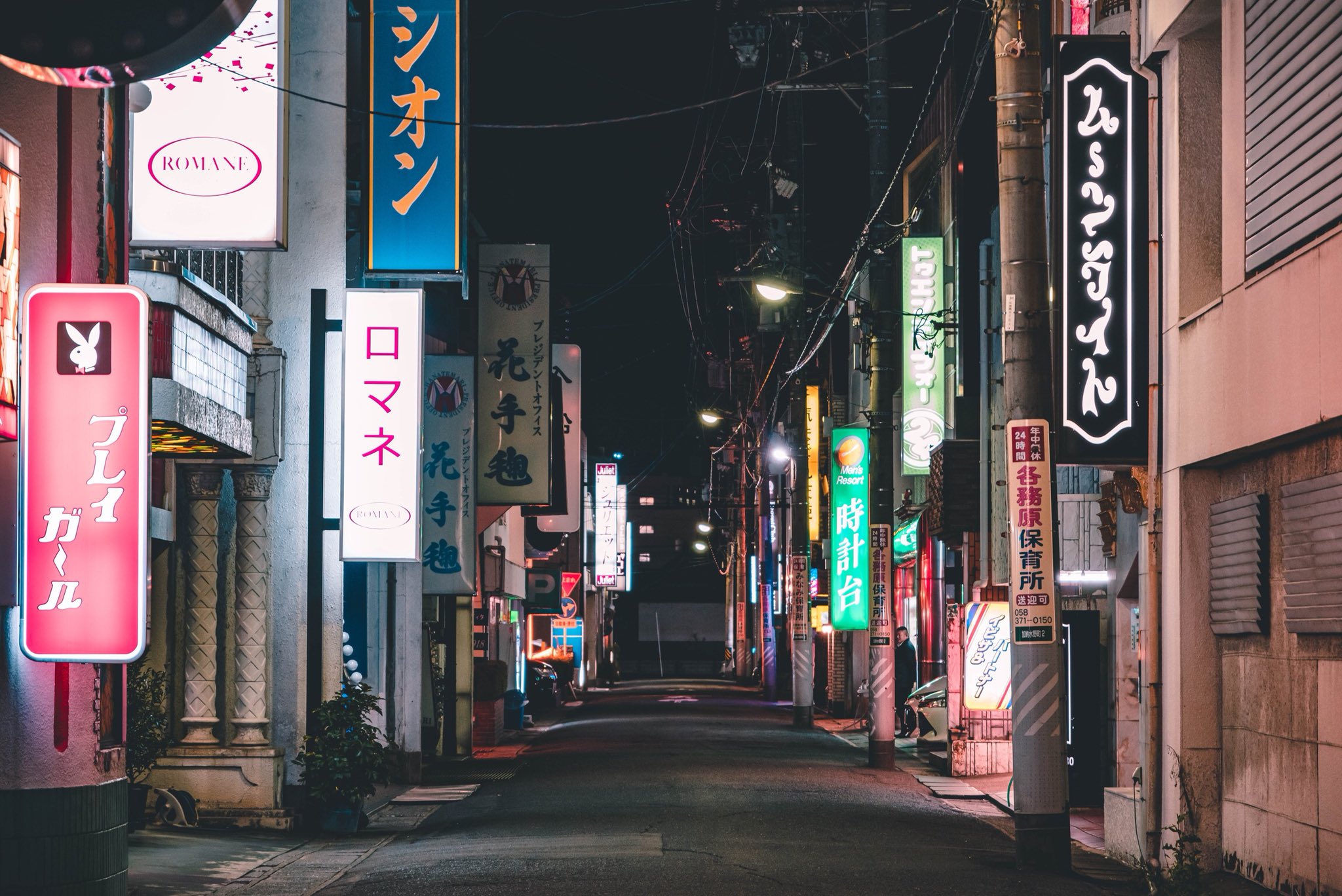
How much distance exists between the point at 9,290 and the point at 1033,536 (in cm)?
857

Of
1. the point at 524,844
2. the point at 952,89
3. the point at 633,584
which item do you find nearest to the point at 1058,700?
the point at 524,844

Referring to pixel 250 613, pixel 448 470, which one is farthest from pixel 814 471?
pixel 250 613

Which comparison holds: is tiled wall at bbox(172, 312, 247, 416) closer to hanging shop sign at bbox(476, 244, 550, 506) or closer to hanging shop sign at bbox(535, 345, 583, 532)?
hanging shop sign at bbox(476, 244, 550, 506)

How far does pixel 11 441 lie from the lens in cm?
953

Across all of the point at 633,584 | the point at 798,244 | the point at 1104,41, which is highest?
the point at 798,244

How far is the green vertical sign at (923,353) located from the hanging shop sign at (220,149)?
16.3m

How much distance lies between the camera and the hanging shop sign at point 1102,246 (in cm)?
1412

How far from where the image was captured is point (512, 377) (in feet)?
92.2

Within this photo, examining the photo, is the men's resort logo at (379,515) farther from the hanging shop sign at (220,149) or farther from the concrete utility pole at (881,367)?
the concrete utility pole at (881,367)

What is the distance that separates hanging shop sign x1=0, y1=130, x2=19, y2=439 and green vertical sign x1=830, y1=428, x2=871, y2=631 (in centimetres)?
2226

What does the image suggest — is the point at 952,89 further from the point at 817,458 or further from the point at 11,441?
the point at 11,441

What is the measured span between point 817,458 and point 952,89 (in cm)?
1384

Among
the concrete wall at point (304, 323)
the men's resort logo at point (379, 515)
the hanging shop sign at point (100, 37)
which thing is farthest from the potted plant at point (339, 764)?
the hanging shop sign at point (100, 37)

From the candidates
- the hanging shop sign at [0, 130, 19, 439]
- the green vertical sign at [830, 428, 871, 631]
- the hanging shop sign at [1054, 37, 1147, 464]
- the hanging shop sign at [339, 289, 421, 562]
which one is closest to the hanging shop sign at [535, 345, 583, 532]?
the green vertical sign at [830, 428, 871, 631]
